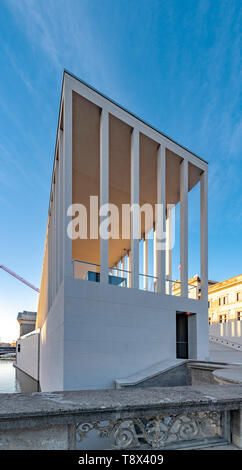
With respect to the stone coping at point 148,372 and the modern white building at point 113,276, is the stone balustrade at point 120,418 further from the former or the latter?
the stone coping at point 148,372

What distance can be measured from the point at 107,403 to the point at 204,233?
558 inches

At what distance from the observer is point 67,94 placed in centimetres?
1081

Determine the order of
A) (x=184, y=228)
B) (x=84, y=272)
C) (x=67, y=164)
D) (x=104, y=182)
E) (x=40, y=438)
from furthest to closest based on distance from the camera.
Answer: (x=184, y=228), (x=104, y=182), (x=84, y=272), (x=67, y=164), (x=40, y=438)

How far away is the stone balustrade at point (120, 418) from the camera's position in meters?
2.07

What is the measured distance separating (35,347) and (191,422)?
27.7 metres

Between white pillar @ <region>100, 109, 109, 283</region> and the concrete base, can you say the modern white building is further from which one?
the concrete base

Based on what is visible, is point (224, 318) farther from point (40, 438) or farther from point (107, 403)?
point (40, 438)

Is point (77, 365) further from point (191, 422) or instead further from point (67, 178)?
point (191, 422)

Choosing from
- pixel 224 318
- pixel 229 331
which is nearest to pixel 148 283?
pixel 229 331

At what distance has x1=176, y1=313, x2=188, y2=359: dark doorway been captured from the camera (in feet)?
47.0

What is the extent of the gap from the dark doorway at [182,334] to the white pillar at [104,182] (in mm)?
5897

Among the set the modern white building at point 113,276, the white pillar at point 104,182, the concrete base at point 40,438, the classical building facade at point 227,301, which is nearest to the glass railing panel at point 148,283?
the modern white building at point 113,276

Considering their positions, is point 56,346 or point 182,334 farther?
point 182,334

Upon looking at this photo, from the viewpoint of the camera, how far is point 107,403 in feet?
7.64
